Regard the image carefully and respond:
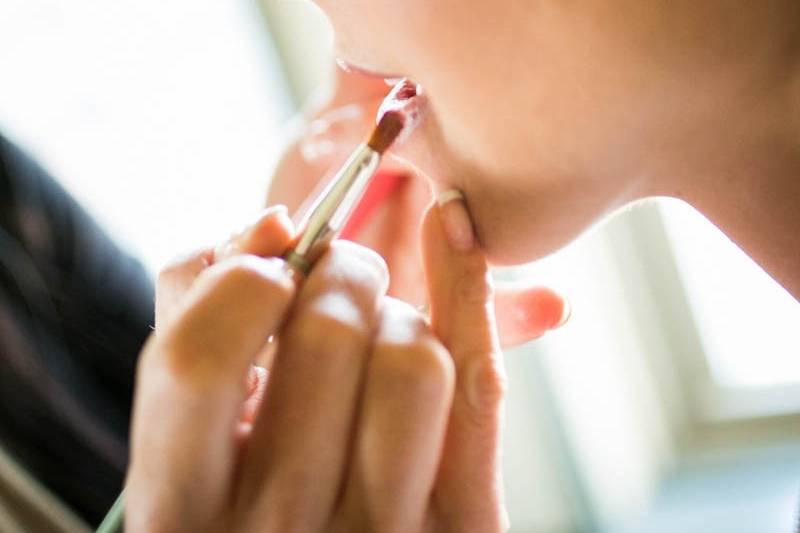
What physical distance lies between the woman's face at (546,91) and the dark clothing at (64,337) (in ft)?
1.09

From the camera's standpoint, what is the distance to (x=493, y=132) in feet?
1.37

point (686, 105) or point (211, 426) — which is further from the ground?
point (686, 105)

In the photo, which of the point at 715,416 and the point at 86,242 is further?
the point at 715,416

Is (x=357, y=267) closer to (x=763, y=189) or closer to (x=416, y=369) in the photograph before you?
(x=416, y=369)

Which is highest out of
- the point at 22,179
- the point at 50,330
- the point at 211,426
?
the point at 22,179

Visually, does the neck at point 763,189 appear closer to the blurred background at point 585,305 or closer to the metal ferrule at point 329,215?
the metal ferrule at point 329,215

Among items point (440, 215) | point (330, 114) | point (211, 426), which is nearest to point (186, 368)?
point (211, 426)

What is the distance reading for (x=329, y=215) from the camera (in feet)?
1.32

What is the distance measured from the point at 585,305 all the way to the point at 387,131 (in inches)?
17.9

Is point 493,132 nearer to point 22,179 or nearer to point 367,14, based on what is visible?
point 367,14

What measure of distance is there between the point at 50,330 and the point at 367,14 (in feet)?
1.26

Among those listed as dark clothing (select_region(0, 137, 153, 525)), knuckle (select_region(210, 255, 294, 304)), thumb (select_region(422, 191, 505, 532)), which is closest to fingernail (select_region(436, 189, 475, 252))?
thumb (select_region(422, 191, 505, 532))

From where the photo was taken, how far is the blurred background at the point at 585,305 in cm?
81

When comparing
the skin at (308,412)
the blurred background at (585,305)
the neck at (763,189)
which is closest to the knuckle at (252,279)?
the skin at (308,412)
